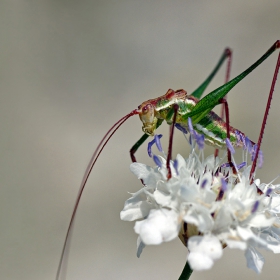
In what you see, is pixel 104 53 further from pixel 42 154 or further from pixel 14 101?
pixel 42 154

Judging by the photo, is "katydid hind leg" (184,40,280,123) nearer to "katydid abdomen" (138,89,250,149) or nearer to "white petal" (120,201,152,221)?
"katydid abdomen" (138,89,250,149)

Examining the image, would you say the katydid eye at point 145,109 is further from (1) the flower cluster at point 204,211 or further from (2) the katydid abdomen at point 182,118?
(1) the flower cluster at point 204,211

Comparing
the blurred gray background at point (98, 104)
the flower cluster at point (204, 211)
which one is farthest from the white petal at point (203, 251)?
the blurred gray background at point (98, 104)

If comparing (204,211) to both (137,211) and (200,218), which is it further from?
(137,211)

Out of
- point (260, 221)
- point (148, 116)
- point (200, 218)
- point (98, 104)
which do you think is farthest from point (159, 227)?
point (98, 104)

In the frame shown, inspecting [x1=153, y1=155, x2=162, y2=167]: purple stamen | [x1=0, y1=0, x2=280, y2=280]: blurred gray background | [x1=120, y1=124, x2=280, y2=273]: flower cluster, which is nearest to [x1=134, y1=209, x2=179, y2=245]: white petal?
[x1=120, y1=124, x2=280, y2=273]: flower cluster

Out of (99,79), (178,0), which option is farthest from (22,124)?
(178,0)
